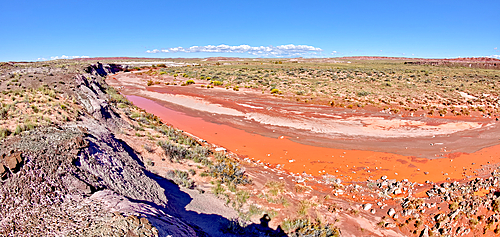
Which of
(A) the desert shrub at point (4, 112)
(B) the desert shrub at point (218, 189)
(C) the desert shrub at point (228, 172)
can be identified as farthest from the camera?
(C) the desert shrub at point (228, 172)

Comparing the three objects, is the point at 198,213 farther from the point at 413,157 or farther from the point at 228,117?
the point at 228,117

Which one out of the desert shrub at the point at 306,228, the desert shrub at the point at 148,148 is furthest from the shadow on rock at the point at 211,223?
the desert shrub at the point at 148,148

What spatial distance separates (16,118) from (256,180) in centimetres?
862

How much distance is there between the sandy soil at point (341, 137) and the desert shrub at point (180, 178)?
4.13m

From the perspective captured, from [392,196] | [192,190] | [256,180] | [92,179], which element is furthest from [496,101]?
[92,179]

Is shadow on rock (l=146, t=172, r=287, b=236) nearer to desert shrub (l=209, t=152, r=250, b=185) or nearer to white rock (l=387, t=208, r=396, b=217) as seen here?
desert shrub (l=209, t=152, r=250, b=185)

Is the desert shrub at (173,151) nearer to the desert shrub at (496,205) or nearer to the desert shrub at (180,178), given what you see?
the desert shrub at (180,178)

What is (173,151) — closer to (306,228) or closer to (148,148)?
(148,148)

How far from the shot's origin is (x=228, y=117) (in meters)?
19.2

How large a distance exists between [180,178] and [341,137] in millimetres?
10261

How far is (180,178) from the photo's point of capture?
8.38 meters

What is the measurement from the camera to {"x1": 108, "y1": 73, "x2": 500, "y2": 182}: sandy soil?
1078 centimetres

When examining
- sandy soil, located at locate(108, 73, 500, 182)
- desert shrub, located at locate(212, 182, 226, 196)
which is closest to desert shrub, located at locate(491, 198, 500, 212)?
sandy soil, located at locate(108, 73, 500, 182)

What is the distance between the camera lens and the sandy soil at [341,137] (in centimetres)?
1078
